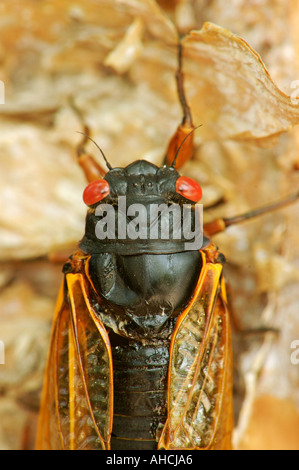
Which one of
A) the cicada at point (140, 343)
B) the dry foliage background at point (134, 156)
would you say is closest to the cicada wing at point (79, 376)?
the cicada at point (140, 343)

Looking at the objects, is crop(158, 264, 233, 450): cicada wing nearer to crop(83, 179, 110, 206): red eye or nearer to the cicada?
the cicada

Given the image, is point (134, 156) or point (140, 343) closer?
point (140, 343)

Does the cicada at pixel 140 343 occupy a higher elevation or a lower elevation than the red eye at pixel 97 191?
lower

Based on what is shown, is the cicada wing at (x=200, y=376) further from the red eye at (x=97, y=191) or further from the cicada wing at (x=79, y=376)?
the red eye at (x=97, y=191)

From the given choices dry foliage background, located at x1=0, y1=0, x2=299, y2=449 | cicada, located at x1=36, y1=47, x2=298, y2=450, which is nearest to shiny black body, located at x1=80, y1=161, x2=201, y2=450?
cicada, located at x1=36, y1=47, x2=298, y2=450

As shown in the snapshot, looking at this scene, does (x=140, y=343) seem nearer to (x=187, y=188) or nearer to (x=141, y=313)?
(x=141, y=313)

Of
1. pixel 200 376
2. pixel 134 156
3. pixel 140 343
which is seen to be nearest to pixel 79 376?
pixel 140 343
